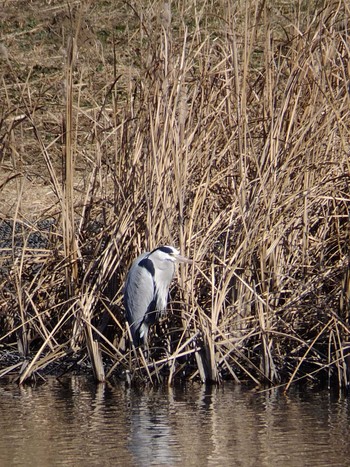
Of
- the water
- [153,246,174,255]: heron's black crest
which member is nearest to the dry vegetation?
the water

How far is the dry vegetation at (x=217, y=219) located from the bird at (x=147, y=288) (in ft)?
0.35

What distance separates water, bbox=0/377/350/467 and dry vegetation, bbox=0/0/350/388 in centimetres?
21

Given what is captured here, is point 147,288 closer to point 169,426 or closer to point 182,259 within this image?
point 182,259

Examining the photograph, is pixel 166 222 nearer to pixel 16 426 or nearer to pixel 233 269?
pixel 233 269

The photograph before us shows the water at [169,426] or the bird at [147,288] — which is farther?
the bird at [147,288]

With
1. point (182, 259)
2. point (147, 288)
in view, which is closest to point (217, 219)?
point (182, 259)

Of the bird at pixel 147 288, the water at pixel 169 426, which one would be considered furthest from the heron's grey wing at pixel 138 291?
the water at pixel 169 426

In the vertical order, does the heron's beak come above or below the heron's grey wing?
above

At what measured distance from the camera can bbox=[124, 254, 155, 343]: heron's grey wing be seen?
6.08 meters

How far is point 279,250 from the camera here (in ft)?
20.6

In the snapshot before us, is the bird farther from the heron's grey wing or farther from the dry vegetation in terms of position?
the dry vegetation

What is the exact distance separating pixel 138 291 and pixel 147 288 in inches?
2.1

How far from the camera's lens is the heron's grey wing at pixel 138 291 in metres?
6.08

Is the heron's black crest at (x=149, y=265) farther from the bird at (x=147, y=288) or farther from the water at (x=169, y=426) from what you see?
the water at (x=169, y=426)
